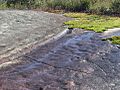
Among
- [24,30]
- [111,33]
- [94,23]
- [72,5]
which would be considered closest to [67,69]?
[24,30]

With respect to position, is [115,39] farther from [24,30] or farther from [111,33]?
[24,30]

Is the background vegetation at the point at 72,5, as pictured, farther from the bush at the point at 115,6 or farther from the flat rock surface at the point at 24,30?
the flat rock surface at the point at 24,30

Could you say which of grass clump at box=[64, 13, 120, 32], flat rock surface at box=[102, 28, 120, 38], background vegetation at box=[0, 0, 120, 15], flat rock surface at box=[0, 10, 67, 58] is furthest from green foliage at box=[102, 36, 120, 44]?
background vegetation at box=[0, 0, 120, 15]

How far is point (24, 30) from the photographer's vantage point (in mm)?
27000

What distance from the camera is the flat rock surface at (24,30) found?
21.3 meters

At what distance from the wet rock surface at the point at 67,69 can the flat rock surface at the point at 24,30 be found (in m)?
1.21

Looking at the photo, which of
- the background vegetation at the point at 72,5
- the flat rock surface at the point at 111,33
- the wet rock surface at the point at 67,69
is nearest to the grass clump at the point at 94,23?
the flat rock surface at the point at 111,33

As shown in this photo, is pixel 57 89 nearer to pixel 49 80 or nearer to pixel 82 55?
pixel 49 80

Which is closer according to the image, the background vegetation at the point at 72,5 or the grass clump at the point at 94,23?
the grass clump at the point at 94,23

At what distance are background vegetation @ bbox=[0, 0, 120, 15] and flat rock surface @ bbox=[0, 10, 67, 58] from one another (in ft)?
21.0

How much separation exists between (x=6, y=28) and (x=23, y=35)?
3.10 meters

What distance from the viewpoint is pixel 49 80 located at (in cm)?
1530

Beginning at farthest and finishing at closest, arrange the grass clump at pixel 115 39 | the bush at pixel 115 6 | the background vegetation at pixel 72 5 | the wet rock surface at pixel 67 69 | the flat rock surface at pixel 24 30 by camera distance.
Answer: the background vegetation at pixel 72 5 → the bush at pixel 115 6 → the grass clump at pixel 115 39 → the flat rock surface at pixel 24 30 → the wet rock surface at pixel 67 69

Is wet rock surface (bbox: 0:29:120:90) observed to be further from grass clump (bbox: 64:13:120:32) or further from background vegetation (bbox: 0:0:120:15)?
background vegetation (bbox: 0:0:120:15)
